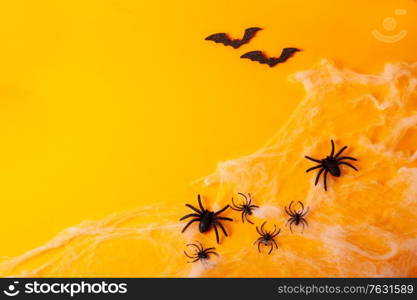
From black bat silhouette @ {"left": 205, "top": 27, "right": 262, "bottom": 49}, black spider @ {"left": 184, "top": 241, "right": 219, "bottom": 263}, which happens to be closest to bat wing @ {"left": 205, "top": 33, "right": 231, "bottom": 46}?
black bat silhouette @ {"left": 205, "top": 27, "right": 262, "bottom": 49}

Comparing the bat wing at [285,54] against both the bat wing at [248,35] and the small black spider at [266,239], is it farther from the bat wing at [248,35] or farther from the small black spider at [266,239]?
the small black spider at [266,239]

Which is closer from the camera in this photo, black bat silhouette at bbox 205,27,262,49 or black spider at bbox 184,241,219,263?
black spider at bbox 184,241,219,263

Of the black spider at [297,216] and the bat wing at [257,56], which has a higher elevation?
the bat wing at [257,56]

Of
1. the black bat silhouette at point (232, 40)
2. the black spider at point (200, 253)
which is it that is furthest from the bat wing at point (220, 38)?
the black spider at point (200, 253)

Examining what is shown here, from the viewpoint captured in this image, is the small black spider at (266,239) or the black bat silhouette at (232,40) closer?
the small black spider at (266,239)

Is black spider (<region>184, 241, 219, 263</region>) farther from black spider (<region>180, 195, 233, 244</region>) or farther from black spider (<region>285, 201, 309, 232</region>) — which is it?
black spider (<region>285, 201, 309, 232</region>)

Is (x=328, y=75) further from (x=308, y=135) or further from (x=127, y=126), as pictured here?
(x=127, y=126)

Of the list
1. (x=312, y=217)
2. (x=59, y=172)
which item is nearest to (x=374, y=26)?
(x=312, y=217)
